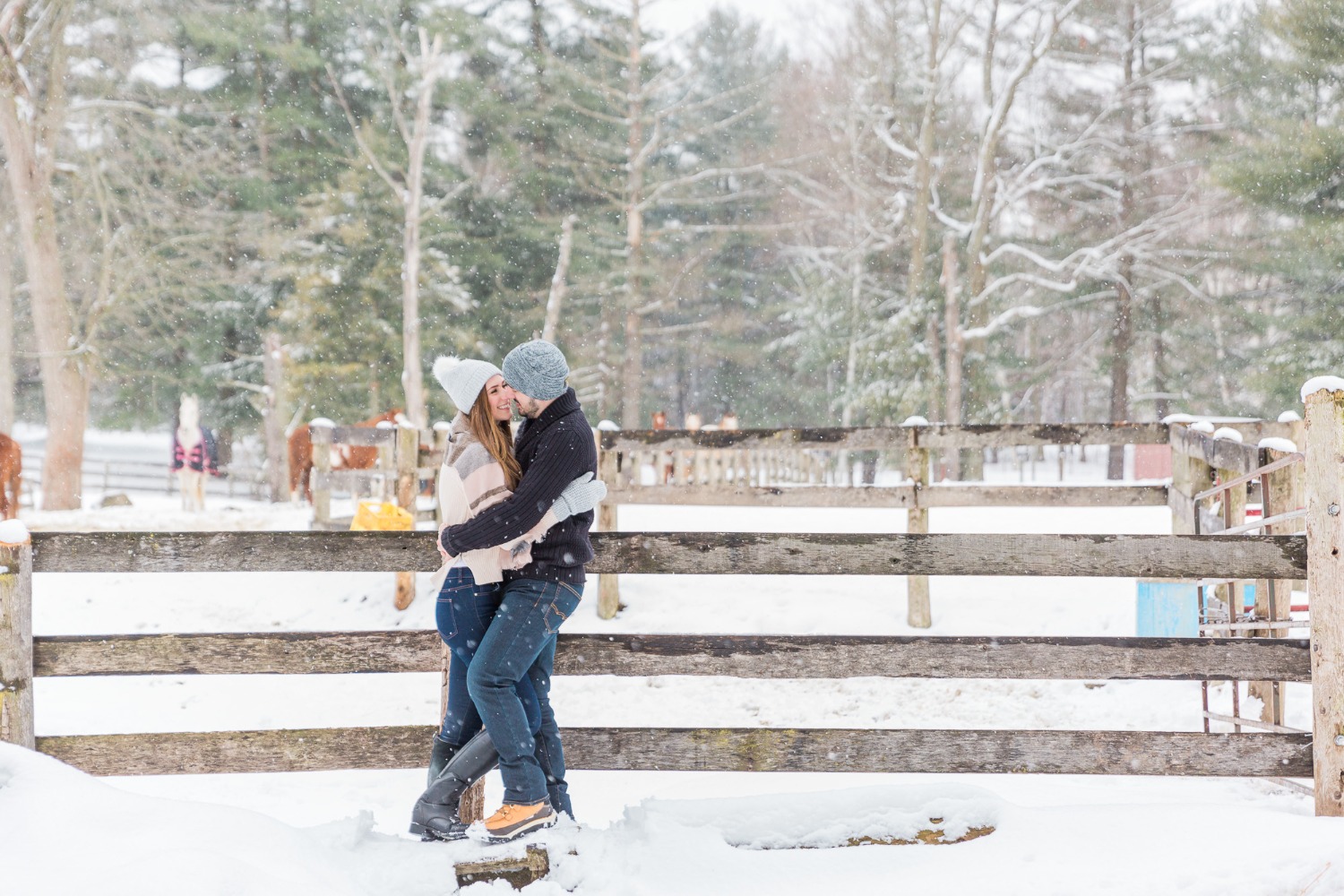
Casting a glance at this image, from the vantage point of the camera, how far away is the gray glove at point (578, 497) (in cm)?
360

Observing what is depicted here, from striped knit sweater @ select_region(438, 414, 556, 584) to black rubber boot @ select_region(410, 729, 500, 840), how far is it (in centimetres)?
62

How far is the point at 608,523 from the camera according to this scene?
9312mm

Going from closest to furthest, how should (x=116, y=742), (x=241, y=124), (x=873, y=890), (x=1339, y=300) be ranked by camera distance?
(x=873, y=890)
(x=116, y=742)
(x=1339, y=300)
(x=241, y=124)

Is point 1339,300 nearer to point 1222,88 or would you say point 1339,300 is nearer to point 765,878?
point 1222,88

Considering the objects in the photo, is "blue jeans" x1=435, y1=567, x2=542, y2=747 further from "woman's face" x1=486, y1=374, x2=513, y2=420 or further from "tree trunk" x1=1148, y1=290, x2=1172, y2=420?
"tree trunk" x1=1148, y1=290, x2=1172, y2=420

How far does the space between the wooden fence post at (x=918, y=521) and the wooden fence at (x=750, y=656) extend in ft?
15.2

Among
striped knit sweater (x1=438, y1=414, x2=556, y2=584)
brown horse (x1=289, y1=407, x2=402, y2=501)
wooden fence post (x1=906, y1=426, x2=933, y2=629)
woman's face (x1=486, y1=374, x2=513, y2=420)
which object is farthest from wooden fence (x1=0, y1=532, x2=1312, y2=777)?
brown horse (x1=289, y1=407, x2=402, y2=501)

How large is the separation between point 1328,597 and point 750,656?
2113mm

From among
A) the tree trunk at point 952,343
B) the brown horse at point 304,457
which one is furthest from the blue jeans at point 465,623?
the tree trunk at point 952,343

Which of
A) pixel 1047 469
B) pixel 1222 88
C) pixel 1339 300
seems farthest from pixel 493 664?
pixel 1047 469

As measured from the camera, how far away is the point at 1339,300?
74.4 ft

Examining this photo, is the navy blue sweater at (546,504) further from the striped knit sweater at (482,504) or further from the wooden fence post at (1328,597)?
the wooden fence post at (1328,597)

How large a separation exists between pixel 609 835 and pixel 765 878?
22.7 inches

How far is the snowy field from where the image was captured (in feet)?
10.5
